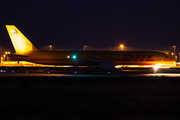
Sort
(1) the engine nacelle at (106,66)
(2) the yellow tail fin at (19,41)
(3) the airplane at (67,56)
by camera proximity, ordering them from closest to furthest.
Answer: (1) the engine nacelle at (106,66)
(3) the airplane at (67,56)
(2) the yellow tail fin at (19,41)

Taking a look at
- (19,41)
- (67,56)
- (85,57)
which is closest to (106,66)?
(85,57)

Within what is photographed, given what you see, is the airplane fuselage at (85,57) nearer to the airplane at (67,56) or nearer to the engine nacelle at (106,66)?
the airplane at (67,56)

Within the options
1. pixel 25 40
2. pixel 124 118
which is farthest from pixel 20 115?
pixel 25 40

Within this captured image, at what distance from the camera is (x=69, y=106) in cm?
963

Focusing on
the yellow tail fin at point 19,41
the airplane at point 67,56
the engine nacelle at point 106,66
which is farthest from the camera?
the yellow tail fin at point 19,41

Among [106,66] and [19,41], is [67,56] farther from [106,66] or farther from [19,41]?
[19,41]

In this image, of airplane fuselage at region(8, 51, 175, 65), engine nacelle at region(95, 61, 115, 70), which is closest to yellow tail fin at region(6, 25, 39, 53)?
airplane fuselage at region(8, 51, 175, 65)

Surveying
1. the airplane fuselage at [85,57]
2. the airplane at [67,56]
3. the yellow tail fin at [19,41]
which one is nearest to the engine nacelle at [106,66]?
the airplane at [67,56]

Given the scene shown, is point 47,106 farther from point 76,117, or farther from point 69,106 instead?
point 76,117

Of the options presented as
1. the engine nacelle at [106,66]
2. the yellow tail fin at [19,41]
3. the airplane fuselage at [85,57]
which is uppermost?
the yellow tail fin at [19,41]

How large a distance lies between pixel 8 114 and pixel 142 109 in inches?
222

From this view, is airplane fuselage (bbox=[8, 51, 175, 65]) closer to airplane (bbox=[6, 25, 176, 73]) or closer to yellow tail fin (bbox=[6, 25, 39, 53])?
airplane (bbox=[6, 25, 176, 73])

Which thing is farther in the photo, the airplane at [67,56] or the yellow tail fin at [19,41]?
the yellow tail fin at [19,41]

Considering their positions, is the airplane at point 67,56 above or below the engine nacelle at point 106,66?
above
